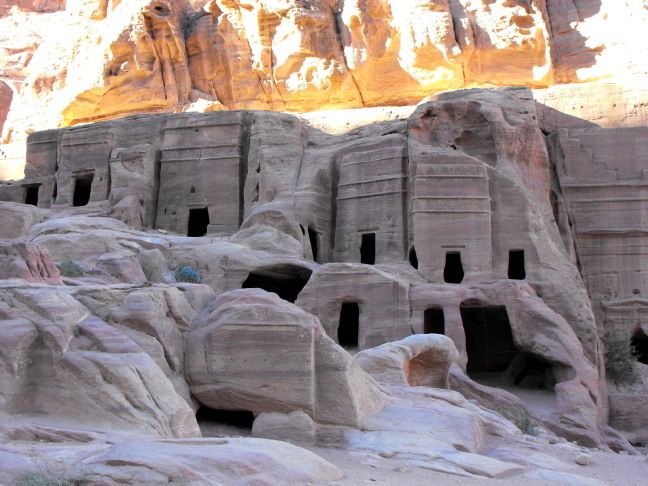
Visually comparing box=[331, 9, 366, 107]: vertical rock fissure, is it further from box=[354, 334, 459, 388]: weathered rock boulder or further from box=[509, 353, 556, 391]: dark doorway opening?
box=[354, 334, 459, 388]: weathered rock boulder

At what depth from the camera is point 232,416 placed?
11758 mm

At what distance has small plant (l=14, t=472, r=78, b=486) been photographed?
6.37 m

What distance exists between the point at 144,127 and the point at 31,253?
20358mm

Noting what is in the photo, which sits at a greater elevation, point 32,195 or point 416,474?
point 32,195

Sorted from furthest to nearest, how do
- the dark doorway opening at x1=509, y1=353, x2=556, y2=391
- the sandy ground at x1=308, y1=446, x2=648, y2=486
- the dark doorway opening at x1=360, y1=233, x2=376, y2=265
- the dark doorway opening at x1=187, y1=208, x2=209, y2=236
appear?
1. the dark doorway opening at x1=187, y1=208, x2=209, y2=236
2. the dark doorway opening at x1=360, y1=233, x2=376, y2=265
3. the dark doorway opening at x1=509, y1=353, x2=556, y2=391
4. the sandy ground at x1=308, y1=446, x2=648, y2=486

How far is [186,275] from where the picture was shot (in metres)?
22.1

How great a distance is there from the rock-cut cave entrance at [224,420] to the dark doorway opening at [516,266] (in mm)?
15675

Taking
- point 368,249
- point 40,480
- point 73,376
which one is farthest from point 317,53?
point 40,480

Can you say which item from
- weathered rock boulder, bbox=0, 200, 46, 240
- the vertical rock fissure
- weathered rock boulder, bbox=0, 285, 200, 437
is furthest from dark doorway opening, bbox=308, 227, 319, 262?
weathered rock boulder, bbox=0, 285, 200, 437

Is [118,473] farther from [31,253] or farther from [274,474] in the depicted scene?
[31,253]

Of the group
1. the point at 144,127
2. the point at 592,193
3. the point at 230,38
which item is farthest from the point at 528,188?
the point at 230,38

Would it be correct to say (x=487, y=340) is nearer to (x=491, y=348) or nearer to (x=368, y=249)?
(x=491, y=348)

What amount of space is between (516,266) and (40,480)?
21.4 m

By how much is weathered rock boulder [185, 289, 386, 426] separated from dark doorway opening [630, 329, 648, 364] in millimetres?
18226
